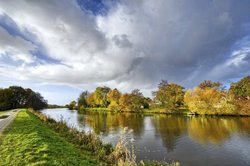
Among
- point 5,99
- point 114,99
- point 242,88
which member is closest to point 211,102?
point 242,88

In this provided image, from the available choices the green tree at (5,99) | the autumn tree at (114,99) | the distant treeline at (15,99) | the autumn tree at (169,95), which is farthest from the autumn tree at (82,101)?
the autumn tree at (169,95)


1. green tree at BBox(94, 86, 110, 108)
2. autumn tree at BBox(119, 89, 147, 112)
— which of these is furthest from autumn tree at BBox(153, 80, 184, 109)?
green tree at BBox(94, 86, 110, 108)

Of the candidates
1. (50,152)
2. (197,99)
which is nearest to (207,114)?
(197,99)

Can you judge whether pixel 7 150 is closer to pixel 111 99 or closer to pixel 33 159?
pixel 33 159

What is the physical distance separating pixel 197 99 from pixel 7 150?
5261 centimetres

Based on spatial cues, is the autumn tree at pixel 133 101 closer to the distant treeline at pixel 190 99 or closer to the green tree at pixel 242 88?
the distant treeline at pixel 190 99

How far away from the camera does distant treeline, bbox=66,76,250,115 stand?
49812 mm

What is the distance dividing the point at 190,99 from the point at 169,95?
12.6 meters

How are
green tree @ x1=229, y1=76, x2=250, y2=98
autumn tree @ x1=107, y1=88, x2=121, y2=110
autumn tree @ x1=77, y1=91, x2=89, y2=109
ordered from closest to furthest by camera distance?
green tree @ x1=229, y1=76, x2=250, y2=98 → autumn tree @ x1=107, y1=88, x2=121, y2=110 → autumn tree @ x1=77, y1=91, x2=89, y2=109

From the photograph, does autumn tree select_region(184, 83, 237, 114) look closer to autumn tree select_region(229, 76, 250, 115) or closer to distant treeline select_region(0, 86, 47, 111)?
autumn tree select_region(229, 76, 250, 115)

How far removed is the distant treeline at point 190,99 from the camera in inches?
1961

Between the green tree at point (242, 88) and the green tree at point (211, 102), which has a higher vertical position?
the green tree at point (242, 88)

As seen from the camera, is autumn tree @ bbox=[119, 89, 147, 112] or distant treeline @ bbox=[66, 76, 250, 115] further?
autumn tree @ bbox=[119, 89, 147, 112]

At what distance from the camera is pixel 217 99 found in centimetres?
5225
